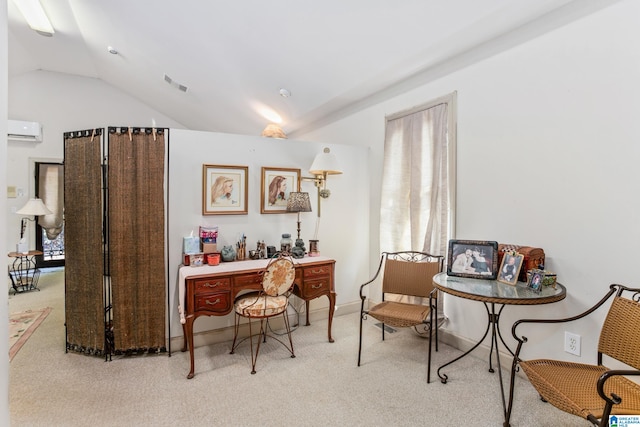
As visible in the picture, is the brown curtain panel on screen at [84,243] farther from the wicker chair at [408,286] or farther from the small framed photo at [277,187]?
the wicker chair at [408,286]

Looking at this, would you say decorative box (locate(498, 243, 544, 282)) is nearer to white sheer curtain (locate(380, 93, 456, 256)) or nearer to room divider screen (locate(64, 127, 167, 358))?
white sheer curtain (locate(380, 93, 456, 256))

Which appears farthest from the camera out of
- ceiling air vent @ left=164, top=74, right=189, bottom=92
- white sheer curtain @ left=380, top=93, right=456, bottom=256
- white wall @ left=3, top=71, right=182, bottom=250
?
white wall @ left=3, top=71, right=182, bottom=250

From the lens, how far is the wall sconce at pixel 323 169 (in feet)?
10.8

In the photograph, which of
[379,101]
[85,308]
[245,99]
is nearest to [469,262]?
[379,101]

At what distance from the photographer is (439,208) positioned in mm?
2943

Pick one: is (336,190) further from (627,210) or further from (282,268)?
(627,210)

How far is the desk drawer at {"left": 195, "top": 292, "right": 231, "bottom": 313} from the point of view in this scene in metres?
2.50

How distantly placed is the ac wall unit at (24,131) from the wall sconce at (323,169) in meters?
5.35

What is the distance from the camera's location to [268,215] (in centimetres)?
→ 332

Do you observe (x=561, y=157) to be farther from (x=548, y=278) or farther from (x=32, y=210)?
(x=32, y=210)

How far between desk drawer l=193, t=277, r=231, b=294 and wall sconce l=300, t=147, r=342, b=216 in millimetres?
1469

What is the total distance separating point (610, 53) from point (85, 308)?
4.42 metres

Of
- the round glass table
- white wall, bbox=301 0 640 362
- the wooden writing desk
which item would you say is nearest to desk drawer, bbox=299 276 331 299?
the wooden writing desk

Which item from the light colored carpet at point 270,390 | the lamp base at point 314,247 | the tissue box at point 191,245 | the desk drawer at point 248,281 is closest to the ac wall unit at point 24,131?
the light colored carpet at point 270,390
